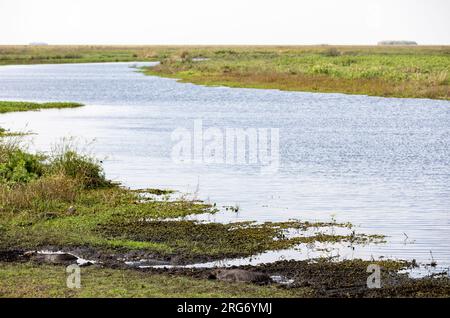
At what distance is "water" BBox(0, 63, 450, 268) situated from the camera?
19.0m

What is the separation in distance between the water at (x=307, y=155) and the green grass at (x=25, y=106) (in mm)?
1415

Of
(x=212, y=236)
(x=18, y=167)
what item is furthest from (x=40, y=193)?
(x=212, y=236)

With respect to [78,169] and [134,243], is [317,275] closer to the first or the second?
[134,243]

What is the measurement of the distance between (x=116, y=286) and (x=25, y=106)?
40568 millimetres

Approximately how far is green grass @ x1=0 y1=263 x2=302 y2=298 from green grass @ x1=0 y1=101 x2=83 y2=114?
35.9m

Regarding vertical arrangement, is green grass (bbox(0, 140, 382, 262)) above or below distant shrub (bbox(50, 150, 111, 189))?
below

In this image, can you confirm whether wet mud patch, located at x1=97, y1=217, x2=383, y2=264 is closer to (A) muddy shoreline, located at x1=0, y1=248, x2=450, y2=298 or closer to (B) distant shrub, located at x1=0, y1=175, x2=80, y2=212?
(A) muddy shoreline, located at x1=0, y1=248, x2=450, y2=298

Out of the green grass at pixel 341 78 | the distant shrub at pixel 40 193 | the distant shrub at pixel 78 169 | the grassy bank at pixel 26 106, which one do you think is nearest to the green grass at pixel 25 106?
the grassy bank at pixel 26 106

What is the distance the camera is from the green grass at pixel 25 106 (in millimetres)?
49188

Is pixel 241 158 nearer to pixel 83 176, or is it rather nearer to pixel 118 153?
pixel 118 153

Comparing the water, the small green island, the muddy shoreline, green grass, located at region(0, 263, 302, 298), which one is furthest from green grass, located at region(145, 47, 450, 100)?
green grass, located at region(0, 263, 302, 298)

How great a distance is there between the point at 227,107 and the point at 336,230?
34.7 metres

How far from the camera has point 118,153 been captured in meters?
30.5
